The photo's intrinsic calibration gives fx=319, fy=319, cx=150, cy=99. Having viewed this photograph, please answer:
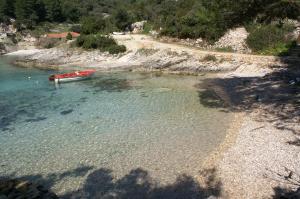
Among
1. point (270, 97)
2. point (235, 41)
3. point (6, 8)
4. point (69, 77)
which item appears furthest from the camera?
point (6, 8)

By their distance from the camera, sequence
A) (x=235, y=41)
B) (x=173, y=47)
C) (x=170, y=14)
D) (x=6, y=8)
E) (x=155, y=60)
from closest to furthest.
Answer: (x=155, y=60), (x=235, y=41), (x=173, y=47), (x=170, y=14), (x=6, y=8)

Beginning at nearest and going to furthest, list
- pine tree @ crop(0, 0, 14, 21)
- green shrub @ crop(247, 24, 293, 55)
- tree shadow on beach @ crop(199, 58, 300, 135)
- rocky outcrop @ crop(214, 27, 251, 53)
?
1. tree shadow on beach @ crop(199, 58, 300, 135)
2. green shrub @ crop(247, 24, 293, 55)
3. rocky outcrop @ crop(214, 27, 251, 53)
4. pine tree @ crop(0, 0, 14, 21)

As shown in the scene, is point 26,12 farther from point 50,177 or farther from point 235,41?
point 50,177

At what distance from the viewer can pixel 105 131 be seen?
19438 millimetres

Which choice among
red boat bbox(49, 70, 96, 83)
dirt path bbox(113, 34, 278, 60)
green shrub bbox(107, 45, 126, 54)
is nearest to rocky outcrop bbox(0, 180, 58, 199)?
red boat bbox(49, 70, 96, 83)

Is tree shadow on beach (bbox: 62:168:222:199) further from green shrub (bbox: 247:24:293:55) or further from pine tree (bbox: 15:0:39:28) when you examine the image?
pine tree (bbox: 15:0:39:28)

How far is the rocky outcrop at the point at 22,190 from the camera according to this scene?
39.9ft

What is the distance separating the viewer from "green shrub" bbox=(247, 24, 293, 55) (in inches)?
1467

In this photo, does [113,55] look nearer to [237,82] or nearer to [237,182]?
[237,82]

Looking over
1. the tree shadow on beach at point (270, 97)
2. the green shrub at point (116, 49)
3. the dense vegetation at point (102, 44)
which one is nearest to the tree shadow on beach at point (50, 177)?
the tree shadow on beach at point (270, 97)

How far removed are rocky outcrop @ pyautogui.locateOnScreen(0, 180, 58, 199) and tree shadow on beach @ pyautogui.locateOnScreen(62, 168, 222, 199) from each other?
843 millimetres

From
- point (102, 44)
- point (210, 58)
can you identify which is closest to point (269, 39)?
point (210, 58)

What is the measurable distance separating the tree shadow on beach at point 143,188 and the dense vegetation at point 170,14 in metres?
9.70

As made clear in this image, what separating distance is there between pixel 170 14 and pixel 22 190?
48148 millimetres
